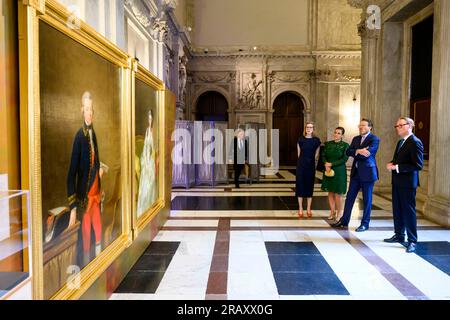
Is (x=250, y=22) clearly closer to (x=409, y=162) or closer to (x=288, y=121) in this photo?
(x=288, y=121)

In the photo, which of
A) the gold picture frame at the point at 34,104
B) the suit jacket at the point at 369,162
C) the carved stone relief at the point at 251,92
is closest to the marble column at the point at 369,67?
the suit jacket at the point at 369,162

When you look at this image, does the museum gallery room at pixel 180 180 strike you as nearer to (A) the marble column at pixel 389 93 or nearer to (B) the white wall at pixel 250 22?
(A) the marble column at pixel 389 93

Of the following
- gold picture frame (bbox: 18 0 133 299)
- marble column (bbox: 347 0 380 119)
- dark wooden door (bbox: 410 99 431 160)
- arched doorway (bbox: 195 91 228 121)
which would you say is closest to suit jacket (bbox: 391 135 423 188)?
dark wooden door (bbox: 410 99 431 160)

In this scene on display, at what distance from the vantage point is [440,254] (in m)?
4.84

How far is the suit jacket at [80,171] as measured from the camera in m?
2.57

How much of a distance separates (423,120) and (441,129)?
83.4 inches

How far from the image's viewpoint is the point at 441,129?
663cm

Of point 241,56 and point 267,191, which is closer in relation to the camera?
point 267,191

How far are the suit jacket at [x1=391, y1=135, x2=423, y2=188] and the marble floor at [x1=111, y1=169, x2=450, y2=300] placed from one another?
0.91 meters

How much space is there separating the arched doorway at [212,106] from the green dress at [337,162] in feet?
42.6

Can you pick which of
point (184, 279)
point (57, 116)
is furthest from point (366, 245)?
Answer: point (57, 116)

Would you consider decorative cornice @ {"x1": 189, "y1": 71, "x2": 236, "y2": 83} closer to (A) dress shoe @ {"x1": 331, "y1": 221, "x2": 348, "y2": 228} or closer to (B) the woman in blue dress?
(B) the woman in blue dress

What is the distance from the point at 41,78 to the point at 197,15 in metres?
17.6
